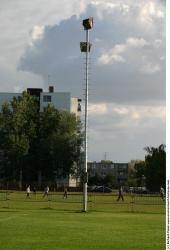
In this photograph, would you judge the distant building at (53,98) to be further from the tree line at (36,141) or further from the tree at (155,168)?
the tree at (155,168)

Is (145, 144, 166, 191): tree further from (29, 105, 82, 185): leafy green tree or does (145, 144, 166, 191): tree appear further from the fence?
the fence

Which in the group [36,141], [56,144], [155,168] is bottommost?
[155,168]

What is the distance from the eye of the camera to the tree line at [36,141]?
111 m

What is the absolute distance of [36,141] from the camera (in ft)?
385

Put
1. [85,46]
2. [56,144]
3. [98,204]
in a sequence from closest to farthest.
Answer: [85,46], [98,204], [56,144]

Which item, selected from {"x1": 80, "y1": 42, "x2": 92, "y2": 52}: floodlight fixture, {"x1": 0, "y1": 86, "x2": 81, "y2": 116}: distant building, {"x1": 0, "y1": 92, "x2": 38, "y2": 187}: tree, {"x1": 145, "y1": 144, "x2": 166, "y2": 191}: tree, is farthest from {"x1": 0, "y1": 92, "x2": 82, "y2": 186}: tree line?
{"x1": 80, "y1": 42, "x2": 92, "y2": 52}: floodlight fixture

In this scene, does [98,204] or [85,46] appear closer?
[85,46]

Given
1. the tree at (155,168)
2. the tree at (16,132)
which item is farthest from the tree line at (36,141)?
the tree at (155,168)

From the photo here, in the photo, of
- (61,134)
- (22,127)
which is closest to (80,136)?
(61,134)

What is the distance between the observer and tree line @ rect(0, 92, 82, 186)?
365 ft

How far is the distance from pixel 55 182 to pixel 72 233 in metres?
101

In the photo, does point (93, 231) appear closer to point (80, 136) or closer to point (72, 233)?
point (72, 233)

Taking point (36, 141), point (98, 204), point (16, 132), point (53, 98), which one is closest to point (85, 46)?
point (98, 204)

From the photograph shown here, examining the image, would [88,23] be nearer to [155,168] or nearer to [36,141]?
[155,168]
